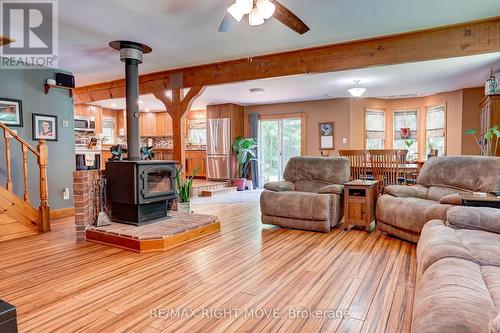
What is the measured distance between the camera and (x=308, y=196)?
4020mm

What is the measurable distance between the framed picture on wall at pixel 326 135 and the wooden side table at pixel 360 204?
13.1ft

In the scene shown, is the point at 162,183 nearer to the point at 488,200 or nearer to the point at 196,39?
the point at 196,39

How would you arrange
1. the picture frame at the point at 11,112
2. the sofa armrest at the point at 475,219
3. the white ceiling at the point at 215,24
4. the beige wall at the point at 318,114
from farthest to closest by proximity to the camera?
the beige wall at the point at 318,114
the picture frame at the point at 11,112
the white ceiling at the point at 215,24
the sofa armrest at the point at 475,219

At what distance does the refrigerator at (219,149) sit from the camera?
8836mm

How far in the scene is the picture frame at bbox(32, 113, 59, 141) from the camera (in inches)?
186

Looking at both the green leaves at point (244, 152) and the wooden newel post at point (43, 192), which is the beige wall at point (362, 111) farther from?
the wooden newel post at point (43, 192)

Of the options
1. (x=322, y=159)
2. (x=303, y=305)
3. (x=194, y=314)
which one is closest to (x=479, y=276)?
(x=303, y=305)

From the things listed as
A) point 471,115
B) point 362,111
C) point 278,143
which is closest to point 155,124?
point 278,143

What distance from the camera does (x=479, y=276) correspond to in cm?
150

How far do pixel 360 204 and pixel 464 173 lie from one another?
1209 millimetres

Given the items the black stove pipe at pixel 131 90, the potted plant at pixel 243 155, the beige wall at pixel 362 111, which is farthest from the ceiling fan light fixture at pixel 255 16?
the potted plant at pixel 243 155

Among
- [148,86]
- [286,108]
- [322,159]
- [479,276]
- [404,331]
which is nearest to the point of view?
[479,276]

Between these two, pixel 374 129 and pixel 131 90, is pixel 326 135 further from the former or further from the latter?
pixel 131 90

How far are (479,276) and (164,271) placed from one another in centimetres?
228
